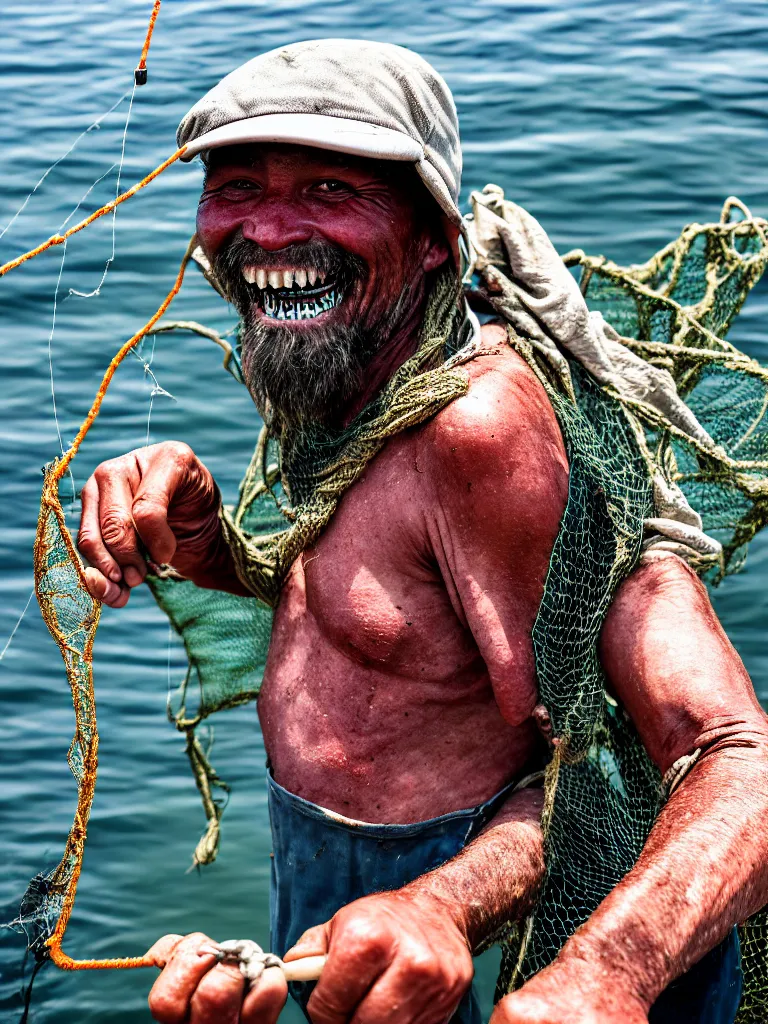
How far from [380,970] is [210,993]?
0.86ft

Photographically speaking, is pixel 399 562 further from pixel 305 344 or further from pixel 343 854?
pixel 343 854

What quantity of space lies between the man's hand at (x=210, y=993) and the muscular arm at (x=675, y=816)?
0.37 metres

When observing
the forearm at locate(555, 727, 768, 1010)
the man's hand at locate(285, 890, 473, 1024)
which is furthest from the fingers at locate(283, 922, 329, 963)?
the forearm at locate(555, 727, 768, 1010)

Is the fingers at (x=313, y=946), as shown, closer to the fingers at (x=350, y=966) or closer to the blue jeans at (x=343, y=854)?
the fingers at (x=350, y=966)

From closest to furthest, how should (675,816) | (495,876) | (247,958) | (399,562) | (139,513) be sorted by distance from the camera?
1. (247,958)
2. (675,816)
3. (495,876)
4. (399,562)
5. (139,513)

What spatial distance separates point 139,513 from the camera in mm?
3057

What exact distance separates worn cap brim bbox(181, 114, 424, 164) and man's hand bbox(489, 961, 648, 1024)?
5.22 ft

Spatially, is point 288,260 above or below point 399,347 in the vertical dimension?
above

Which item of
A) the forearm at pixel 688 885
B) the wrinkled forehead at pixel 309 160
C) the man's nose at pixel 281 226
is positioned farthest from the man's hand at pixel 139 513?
the forearm at pixel 688 885

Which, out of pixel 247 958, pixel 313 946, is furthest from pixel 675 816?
pixel 247 958

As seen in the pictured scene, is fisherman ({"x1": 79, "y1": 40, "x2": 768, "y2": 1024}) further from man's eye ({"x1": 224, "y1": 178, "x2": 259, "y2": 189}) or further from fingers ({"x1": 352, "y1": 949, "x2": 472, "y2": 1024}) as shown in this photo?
fingers ({"x1": 352, "y1": 949, "x2": 472, "y2": 1024})

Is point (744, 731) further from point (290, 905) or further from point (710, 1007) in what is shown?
point (290, 905)

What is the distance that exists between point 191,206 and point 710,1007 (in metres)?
6.16

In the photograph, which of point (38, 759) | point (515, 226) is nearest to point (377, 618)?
point (515, 226)
